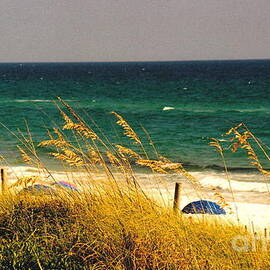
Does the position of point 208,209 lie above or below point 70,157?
below

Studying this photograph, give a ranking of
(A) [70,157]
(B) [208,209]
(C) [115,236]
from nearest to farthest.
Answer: (C) [115,236] < (A) [70,157] < (B) [208,209]

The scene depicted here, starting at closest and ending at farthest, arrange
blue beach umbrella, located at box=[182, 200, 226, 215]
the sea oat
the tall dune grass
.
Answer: the tall dune grass < the sea oat < blue beach umbrella, located at box=[182, 200, 226, 215]

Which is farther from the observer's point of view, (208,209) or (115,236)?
(208,209)

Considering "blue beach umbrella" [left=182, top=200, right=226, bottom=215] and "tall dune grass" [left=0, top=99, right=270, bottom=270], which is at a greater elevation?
"tall dune grass" [left=0, top=99, right=270, bottom=270]

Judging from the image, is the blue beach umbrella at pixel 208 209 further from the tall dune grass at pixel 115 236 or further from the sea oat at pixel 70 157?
the sea oat at pixel 70 157

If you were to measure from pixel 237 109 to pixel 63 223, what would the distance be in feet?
146

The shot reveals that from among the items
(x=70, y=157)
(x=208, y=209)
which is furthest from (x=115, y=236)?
(x=208, y=209)

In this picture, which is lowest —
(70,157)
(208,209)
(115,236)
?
(208,209)

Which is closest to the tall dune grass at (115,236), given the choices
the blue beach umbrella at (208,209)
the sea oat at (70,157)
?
the sea oat at (70,157)

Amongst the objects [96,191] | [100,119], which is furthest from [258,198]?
[100,119]

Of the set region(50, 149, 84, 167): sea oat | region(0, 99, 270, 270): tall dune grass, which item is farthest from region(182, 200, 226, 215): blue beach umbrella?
region(50, 149, 84, 167): sea oat

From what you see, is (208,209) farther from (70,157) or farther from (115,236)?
(70,157)

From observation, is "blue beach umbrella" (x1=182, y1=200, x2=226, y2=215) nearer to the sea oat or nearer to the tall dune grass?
the tall dune grass

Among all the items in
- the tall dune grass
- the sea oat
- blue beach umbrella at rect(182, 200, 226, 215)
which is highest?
the sea oat
